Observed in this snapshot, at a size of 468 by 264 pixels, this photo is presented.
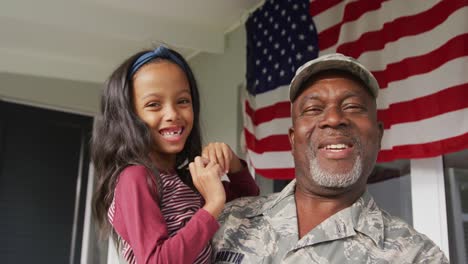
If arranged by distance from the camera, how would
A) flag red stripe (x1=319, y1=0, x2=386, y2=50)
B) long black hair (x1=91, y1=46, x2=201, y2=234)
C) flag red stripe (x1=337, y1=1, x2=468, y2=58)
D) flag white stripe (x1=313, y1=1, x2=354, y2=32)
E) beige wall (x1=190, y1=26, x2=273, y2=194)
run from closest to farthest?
long black hair (x1=91, y1=46, x2=201, y2=234)
flag red stripe (x1=337, y1=1, x2=468, y2=58)
flag red stripe (x1=319, y1=0, x2=386, y2=50)
flag white stripe (x1=313, y1=1, x2=354, y2=32)
beige wall (x1=190, y1=26, x2=273, y2=194)

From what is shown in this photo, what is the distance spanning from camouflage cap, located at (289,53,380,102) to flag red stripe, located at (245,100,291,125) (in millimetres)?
1606

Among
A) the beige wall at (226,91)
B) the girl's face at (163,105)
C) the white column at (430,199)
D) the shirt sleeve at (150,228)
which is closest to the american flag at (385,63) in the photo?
the white column at (430,199)

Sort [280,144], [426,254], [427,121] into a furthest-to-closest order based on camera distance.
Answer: [280,144] → [427,121] → [426,254]

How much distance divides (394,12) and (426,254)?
4.90ft

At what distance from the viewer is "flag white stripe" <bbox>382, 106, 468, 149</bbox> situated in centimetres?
207

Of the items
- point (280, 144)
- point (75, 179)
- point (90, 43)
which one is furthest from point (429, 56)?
point (75, 179)

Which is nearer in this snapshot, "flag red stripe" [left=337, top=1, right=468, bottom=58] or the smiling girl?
the smiling girl

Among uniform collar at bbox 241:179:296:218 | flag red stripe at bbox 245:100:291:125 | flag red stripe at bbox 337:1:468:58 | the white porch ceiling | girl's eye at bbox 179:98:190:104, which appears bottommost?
uniform collar at bbox 241:179:296:218

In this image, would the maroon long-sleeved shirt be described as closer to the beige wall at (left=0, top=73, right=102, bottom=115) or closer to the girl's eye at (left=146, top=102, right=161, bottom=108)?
the girl's eye at (left=146, top=102, right=161, bottom=108)

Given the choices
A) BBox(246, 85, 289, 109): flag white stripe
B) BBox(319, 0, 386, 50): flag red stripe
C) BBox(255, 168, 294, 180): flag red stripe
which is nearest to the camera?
BBox(319, 0, 386, 50): flag red stripe

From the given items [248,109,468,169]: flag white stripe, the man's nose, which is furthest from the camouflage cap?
[248,109,468,169]: flag white stripe

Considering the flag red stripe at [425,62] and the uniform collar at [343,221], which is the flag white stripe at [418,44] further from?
the uniform collar at [343,221]

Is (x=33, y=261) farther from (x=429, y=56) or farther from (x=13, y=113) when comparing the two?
(x=429, y=56)

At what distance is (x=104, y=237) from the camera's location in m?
1.68
